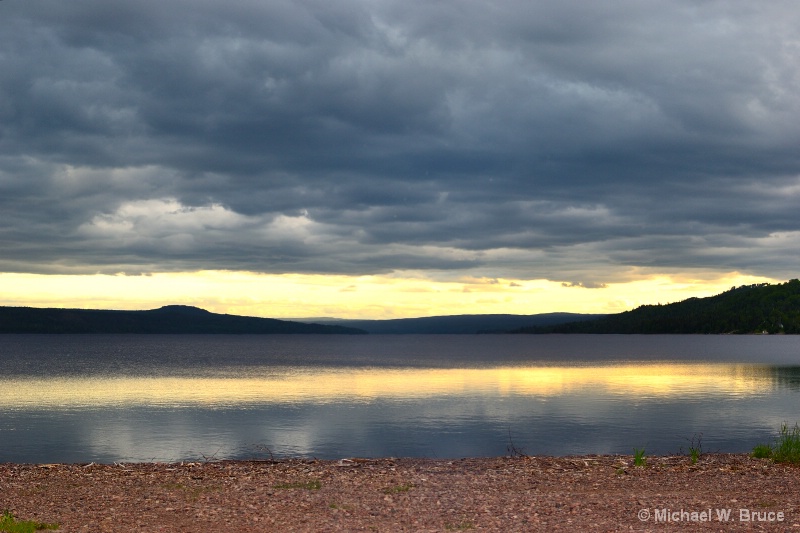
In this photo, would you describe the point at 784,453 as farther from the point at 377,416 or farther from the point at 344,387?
the point at 344,387

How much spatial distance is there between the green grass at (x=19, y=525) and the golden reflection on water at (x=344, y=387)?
155 ft

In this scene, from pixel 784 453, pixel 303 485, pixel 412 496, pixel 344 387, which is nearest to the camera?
pixel 412 496

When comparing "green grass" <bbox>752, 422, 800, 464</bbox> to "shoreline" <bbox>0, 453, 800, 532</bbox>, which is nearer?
"shoreline" <bbox>0, 453, 800, 532</bbox>

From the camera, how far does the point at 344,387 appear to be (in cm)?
8406

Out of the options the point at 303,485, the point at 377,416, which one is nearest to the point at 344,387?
the point at 377,416

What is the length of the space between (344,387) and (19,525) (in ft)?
226

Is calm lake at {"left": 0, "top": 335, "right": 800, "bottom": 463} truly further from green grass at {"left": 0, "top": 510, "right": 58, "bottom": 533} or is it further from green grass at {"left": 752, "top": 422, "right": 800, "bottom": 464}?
green grass at {"left": 0, "top": 510, "right": 58, "bottom": 533}

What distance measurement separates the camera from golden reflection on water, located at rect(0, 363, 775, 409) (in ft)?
225

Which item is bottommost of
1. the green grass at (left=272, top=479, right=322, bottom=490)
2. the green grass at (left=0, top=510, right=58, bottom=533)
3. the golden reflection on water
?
the golden reflection on water

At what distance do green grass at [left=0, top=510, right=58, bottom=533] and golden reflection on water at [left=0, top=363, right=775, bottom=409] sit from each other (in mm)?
47173

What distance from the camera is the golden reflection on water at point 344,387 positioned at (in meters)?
68.6

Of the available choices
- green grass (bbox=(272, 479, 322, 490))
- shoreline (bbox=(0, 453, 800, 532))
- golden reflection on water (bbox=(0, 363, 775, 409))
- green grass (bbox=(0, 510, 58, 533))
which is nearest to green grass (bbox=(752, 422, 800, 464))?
shoreline (bbox=(0, 453, 800, 532))

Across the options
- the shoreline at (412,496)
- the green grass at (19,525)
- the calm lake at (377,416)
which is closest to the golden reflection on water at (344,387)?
the calm lake at (377,416)

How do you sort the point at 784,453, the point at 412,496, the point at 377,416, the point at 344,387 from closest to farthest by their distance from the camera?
the point at 412,496 → the point at 784,453 → the point at 377,416 → the point at 344,387
